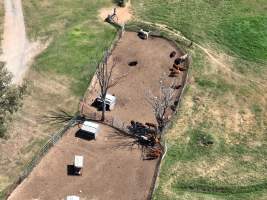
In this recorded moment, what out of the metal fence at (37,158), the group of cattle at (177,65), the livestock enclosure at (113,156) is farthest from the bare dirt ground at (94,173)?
the group of cattle at (177,65)

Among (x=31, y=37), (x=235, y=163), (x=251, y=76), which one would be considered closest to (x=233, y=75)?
(x=251, y=76)

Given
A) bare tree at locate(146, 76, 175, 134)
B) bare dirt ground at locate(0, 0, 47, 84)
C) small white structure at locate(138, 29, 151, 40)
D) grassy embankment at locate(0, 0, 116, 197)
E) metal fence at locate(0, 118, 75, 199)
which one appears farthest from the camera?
small white structure at locate(138, 29, 151, 40)

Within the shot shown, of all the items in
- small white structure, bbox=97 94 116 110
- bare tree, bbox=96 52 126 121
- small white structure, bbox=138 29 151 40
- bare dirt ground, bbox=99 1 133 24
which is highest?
bare dirt ground, bbox=99 1 133 24

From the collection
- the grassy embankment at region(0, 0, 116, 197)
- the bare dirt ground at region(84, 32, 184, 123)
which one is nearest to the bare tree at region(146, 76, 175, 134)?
the bare dirt ground at region(84, 32, 184, 123)

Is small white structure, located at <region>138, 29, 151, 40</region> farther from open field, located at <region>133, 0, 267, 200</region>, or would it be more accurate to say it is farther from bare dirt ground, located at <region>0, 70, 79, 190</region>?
bare dirt ground, located at <region>0, 70, 79, 190</region>

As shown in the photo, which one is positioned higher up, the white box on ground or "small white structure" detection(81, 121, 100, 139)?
"small white structure" detection(81, 121, 100, 139)

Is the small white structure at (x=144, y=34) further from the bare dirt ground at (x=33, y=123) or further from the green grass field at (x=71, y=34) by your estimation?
Answer: the bare dirt ground at (x=33, y=123)

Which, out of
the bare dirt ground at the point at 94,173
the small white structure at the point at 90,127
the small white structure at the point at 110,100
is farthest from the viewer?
the small white structure at the point at 110,100

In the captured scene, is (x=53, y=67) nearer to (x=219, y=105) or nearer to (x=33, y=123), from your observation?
(x=33, y=123)

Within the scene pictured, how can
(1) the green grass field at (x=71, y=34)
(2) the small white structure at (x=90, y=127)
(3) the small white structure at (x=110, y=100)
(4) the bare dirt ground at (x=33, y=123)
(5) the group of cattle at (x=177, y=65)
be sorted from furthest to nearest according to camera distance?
(5) the group of cattle at (x=177, y=65)
(1) the green grass field at (x=71, y=34)
(3) the small white structure at (x=110, y=100)
(2) the small white structure at (x=90, y=127)
(4) the bare dirt ground at (x=33, y=123)
